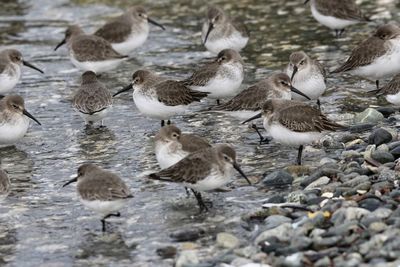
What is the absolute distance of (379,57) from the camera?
46.5ft

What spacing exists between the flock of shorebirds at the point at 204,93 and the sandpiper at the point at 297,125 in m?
0.01

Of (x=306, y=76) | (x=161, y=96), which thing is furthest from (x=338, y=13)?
(x=161, y=96)

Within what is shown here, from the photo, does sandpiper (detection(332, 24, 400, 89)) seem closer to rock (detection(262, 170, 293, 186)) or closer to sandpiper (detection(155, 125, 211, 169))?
rock (detection(262, 170, 293, 186))

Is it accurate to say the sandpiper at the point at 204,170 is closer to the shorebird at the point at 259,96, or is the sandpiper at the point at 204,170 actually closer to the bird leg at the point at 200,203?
the bird leg at the point at 200,203

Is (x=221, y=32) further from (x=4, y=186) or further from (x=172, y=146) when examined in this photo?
(x=4, y=186)

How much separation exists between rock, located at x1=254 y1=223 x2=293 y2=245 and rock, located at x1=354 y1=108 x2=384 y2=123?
4.33 m

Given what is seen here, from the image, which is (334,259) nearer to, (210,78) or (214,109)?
(214,109)

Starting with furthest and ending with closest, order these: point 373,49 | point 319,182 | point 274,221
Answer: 1. point 373,49
2. point 319,182
3. point 274,221

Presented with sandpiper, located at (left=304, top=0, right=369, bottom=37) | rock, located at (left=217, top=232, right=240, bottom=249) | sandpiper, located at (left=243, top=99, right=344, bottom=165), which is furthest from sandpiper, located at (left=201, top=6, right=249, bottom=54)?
rock, located at (left=217, top=232, right=240, bottom=249)

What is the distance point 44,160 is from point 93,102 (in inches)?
55.7

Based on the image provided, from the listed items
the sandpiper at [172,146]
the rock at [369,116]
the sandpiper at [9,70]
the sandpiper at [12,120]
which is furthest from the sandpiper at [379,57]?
the sandpiper at [9,70]

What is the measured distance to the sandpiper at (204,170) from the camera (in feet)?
32.9

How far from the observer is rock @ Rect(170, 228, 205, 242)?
9.44 m

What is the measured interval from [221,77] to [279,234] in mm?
5402
